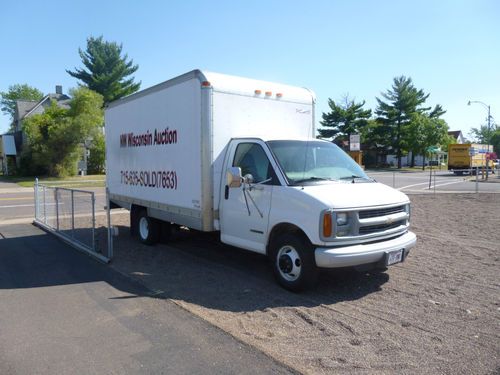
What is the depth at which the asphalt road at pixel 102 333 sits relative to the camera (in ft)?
12.3

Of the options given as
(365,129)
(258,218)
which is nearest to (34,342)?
(258,218)

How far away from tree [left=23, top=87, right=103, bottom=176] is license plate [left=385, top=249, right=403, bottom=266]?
34.9 metres

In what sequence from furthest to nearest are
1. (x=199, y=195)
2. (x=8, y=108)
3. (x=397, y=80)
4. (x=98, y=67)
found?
(x=8, y=108)
(x=397, y=80)
(x=98, y=67)
(x=199, y=195)

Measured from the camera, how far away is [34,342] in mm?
4266

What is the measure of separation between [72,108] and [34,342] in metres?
37.4

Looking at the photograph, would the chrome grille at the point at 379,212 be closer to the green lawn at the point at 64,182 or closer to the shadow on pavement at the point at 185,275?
the shadow on pavement at the point at 185,275

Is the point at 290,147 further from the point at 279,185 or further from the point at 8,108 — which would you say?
the point at 8,108

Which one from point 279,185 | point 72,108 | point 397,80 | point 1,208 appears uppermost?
point 397,80

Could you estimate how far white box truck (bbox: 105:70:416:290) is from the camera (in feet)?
17.7

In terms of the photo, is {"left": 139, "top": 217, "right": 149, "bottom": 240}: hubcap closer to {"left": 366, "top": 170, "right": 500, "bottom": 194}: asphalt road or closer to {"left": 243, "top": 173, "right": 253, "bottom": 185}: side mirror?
{"left": 243, "top": 173, "right": 253, "bottom": 185}: side mirror

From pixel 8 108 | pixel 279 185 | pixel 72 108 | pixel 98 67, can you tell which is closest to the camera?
pixel 279 185

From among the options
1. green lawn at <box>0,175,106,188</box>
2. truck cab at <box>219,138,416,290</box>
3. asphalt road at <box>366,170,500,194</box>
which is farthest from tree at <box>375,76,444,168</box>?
truck cab at <box>219,138,416,290</box>

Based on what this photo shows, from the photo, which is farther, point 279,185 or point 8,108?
point 8,108

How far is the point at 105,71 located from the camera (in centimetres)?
5762
